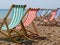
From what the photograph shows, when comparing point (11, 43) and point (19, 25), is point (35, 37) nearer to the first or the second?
point (19, 25)

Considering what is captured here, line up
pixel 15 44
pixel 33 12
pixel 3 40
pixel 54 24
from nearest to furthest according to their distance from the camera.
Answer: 1. pixel 15 44
2. pixel 3 40
3. pixel 33 12
4. pixel 54 24

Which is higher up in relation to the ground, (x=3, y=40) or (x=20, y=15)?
(x=20, y=15)

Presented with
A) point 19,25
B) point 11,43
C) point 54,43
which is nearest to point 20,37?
point 19,25

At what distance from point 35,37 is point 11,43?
3.94 ft

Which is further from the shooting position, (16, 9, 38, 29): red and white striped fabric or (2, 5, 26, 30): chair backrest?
(16, 9, 38, 29): red and white striped fabric

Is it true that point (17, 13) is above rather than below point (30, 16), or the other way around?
above

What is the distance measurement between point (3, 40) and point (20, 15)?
2.86ft

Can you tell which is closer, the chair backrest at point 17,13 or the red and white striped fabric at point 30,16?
the chair backrest at point 17,13

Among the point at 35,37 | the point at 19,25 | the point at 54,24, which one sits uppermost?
the point at 19,25

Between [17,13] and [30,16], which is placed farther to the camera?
[30,16]

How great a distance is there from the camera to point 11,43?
6.15 metres

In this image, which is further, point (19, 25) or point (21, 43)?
point (19, 25)

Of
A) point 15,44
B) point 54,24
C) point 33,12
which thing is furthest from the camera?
point 54,24

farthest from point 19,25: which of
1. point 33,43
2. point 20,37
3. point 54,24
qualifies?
point 54,24
